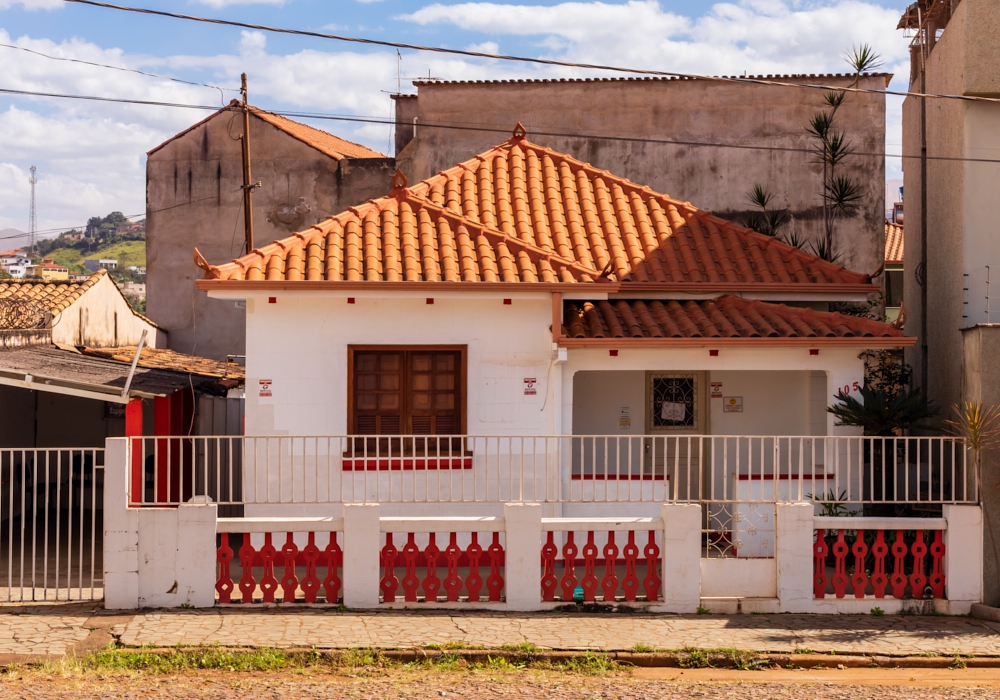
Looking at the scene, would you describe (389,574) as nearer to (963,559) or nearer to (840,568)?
(840,568)

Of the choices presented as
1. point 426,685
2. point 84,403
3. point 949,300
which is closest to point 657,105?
point 949,300

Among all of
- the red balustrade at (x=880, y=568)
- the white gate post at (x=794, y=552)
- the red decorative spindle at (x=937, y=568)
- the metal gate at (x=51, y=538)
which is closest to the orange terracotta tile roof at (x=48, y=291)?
the metal gate at (x=51, y=538)

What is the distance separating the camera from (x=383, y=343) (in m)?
11.9

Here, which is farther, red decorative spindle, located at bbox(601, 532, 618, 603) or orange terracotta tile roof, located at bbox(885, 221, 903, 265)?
orange terracotta tile roof, located at bbox(885, 221, 903, 265)

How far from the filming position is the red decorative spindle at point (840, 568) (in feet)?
33.1

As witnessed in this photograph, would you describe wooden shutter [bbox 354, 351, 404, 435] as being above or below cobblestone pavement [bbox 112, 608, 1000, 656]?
above

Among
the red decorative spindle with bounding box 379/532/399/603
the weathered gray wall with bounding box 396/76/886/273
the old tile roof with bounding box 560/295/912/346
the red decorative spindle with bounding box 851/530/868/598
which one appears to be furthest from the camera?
the weathered gray wall with bounding box 396/76/886/273

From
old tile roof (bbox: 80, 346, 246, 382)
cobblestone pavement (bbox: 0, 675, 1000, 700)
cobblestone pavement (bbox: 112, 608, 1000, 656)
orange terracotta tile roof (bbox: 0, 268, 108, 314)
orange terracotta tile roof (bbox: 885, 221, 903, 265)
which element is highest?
orange terracotta tile roof (bbox: 885, 221, 903, 265)

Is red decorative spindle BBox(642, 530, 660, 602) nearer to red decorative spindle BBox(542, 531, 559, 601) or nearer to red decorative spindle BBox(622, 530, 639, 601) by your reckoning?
red decorative spindle BBox(622, 530, 639, 601)

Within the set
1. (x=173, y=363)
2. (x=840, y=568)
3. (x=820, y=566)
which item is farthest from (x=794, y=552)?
(x=173, y=363)

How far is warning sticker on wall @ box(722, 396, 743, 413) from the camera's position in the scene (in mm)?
13781

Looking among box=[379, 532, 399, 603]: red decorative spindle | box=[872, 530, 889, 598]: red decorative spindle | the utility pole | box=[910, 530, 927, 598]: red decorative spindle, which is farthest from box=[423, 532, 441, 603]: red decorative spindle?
the utility pole

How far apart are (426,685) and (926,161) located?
458 inches

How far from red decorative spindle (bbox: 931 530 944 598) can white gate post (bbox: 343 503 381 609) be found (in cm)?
551
